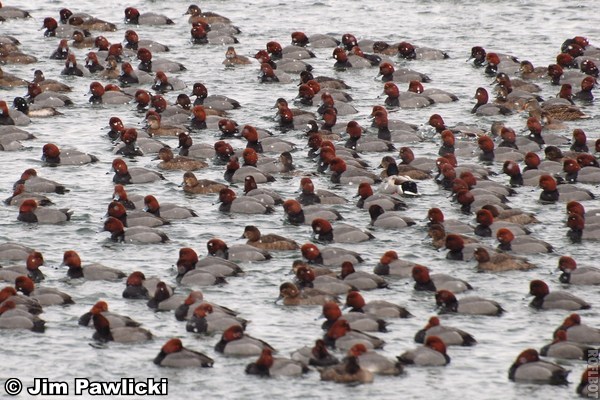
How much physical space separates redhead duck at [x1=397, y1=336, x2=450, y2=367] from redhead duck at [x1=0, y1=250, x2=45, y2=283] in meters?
7.13

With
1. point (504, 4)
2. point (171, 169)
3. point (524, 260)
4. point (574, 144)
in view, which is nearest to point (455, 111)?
point (574, 144)

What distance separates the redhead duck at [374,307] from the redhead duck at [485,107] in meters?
14.4

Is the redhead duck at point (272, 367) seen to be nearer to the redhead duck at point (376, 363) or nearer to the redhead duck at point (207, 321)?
the redhead duck at point (376, 363)

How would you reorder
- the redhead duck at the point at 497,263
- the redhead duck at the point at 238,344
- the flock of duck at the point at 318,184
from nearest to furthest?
the redhead duck at the point at 238,344 → the flock of duck at the point at 318,184 → the redhead duck at the point at 497,263

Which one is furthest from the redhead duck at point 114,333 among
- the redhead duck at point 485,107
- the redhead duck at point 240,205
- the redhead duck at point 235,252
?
the redhead duck at point 485,107

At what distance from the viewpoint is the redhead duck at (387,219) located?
97.1ft

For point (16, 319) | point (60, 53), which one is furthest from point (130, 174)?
point (60, 53)

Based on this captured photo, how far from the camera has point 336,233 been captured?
28.7 metres

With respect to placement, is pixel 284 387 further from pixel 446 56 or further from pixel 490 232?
pixel 446 56

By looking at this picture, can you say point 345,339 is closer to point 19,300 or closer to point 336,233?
point 19,300

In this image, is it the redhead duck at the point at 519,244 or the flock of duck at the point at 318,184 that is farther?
the redhead duck at the point at 519,244

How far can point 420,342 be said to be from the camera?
2358 centimetres

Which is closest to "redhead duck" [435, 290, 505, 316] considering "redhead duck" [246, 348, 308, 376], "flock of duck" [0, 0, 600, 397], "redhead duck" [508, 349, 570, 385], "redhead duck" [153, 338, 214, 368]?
"flock of duck" [0, 0, 600, 397]

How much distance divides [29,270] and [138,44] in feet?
64.4
